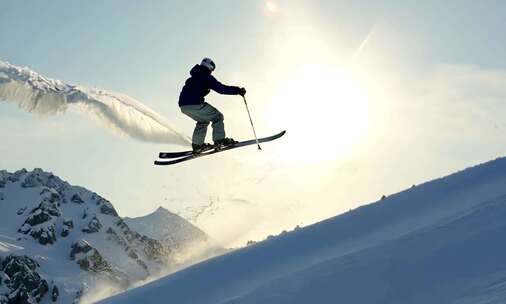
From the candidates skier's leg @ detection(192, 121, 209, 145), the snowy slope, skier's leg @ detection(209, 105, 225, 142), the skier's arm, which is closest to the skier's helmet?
the skier's arm

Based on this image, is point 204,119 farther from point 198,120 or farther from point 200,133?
point 200,133

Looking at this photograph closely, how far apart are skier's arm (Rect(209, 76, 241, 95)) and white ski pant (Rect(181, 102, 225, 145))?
935mm

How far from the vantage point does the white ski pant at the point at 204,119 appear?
17.9 metres

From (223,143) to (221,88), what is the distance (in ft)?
8.60

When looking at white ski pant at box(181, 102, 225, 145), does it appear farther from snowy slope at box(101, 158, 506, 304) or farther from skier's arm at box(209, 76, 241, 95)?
snowy slope at box(101, 158, 506, 304)

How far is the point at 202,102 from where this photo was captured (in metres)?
17.8

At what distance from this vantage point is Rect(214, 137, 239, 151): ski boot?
62.5 feet

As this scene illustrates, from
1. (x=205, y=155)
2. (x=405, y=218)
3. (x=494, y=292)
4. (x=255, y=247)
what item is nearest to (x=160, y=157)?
(x=205, y=155)

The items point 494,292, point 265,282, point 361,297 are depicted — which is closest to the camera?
point 494,292

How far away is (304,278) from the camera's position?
34.2 ft

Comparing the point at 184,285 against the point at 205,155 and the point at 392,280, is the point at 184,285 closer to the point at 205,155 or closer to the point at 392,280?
the point at 392,280

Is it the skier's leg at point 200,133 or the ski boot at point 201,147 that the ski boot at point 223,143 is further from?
the skier's leg at point 200,133

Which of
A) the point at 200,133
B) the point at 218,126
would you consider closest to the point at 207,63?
the point at 218,126

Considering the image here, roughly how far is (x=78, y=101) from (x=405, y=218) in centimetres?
1362
